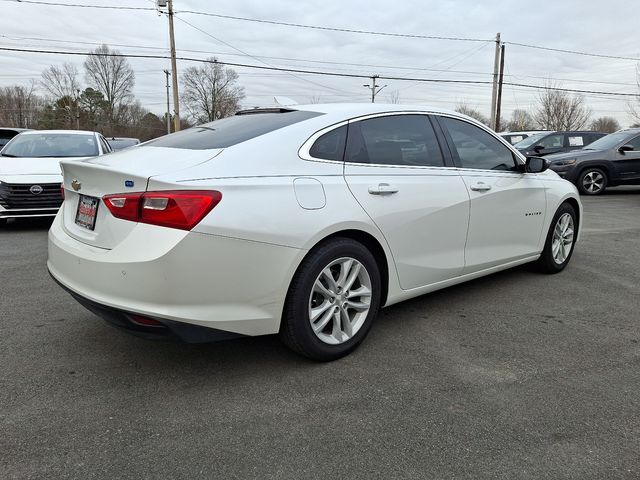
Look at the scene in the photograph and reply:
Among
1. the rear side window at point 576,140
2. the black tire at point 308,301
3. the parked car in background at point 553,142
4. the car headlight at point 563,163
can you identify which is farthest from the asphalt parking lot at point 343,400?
the rear side window at point 576,140

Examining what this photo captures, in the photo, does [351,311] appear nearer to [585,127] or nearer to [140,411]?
[140,411]

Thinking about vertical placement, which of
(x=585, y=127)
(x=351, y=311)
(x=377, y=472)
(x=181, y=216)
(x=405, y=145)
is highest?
(x=585, y=127)

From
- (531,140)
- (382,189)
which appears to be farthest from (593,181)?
(382,189)

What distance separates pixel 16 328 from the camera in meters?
3.48

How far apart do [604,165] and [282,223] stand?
40.4 ft

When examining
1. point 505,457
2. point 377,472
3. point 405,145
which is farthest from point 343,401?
point 405,145

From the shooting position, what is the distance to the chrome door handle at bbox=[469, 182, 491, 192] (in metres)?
3.78

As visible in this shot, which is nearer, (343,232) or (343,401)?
(343,401)

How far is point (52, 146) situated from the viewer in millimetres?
8289

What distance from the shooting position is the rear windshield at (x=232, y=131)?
2901mm

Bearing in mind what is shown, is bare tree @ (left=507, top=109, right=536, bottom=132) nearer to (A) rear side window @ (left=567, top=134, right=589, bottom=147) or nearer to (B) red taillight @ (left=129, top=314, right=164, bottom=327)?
(A) rear side window @ (left=567, top=134, right=589, bottom=147)

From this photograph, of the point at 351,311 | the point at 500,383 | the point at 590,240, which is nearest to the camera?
the point at 500,383

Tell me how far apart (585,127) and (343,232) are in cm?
6868

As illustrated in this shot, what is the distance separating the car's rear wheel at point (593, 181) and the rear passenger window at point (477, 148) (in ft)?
31.3
